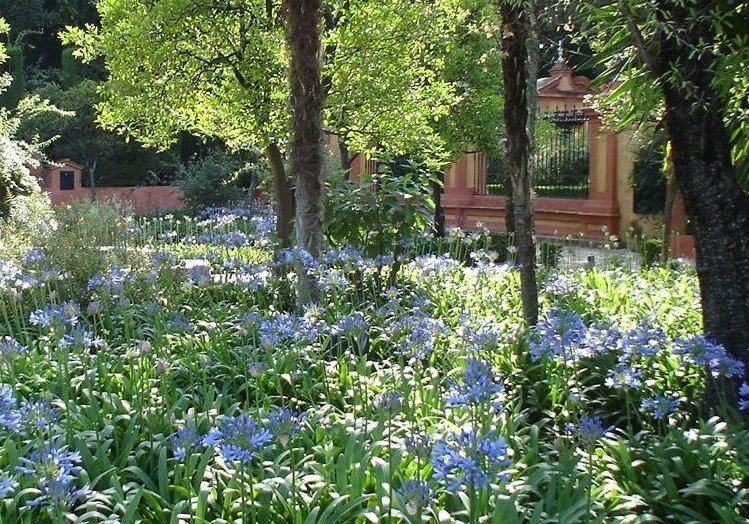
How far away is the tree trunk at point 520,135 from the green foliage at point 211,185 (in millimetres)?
18367

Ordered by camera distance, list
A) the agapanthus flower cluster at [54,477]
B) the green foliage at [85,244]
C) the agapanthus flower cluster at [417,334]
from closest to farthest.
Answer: the agapanthus flower cluster at [54,477], the agapanthus flower cluster at [417,334], the green foliage at [85,244]

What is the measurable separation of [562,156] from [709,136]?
17.7 metres

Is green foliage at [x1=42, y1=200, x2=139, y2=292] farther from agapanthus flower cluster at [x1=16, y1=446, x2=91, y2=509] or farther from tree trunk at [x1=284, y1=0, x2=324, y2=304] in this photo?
agapanthus flower cluster at [x1=16, y1=446, x2=91, y2=509]

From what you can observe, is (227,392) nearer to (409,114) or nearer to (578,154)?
(409,114)

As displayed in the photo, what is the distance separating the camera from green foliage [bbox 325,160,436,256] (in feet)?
26.2

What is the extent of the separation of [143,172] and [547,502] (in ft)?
103

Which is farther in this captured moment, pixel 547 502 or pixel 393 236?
pixel 393 236

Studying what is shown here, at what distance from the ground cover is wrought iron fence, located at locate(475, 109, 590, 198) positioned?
48.5 ft

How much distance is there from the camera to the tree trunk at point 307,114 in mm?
6922

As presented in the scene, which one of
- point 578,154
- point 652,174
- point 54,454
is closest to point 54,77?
point 578,154

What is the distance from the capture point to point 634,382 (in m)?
3.28

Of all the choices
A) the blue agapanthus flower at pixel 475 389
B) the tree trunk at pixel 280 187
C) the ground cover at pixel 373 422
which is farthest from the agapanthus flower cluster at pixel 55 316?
the tree trunk at pixel 280 187

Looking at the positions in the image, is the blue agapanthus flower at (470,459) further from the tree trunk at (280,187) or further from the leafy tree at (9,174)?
the leafy tree at (9,174)

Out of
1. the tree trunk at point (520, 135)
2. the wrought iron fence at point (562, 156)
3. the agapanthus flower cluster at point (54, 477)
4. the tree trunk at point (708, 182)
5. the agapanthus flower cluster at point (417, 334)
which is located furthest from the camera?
the wrought iron fence at point (562, 156)
